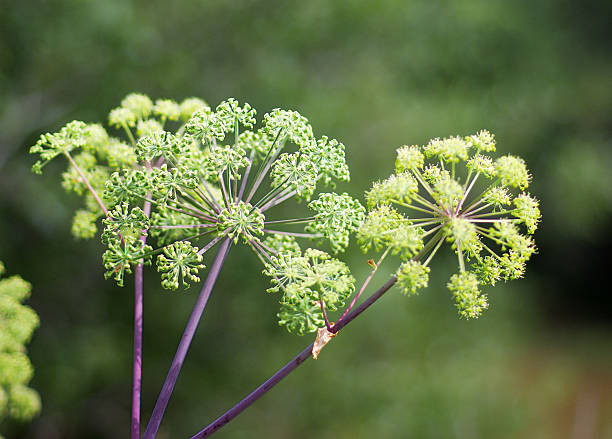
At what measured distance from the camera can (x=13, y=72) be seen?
9336mm

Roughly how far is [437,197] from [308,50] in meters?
10.2

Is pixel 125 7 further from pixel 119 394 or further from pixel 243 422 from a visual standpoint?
pixel 243 422

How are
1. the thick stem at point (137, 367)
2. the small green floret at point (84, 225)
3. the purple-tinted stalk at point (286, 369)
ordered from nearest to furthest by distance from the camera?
the purple-tinted stalk at point (286, 369) < the thick stem at point (137, 367) < the small green floret at point (84, 225)

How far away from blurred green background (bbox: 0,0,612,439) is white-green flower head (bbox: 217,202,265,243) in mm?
7614

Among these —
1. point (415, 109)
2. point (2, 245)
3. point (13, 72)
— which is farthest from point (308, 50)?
point (2, 245)

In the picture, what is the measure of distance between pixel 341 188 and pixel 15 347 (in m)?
8.96

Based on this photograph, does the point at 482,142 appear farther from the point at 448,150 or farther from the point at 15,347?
the point at 15,347

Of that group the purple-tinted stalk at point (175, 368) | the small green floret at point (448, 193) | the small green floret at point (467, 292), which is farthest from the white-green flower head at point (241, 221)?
the small green floret at point (467, 292)

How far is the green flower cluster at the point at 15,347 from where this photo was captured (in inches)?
80.7

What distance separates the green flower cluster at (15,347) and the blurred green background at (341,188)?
7.11m

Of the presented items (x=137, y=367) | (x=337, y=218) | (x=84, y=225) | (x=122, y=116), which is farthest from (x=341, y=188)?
(x=137, y=367)

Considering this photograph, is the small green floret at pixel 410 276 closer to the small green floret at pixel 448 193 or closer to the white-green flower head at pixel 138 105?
the small green floret at pixel 448 193

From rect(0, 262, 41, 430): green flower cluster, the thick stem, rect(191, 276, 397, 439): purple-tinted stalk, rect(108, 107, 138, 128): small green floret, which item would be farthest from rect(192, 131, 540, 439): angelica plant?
rect(108, 107, 138, 128): small green floret

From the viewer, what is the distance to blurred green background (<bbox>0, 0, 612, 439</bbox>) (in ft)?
31.0
